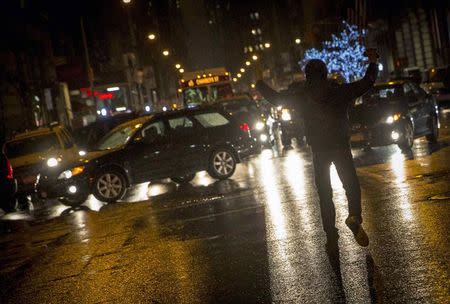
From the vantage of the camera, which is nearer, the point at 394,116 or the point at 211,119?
the point at 394,116

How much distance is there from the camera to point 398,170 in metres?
13.7

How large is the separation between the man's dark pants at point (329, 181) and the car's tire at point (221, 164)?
9.11m

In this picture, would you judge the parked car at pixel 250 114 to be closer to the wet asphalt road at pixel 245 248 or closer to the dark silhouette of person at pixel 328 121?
the wet asphalt road at pixel 245 248

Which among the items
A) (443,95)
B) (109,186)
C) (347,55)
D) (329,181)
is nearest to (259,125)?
(109,186)

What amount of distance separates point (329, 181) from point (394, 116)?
1002cm

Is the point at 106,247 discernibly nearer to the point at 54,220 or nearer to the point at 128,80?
the point at 54,220

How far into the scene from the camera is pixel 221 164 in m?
16.9

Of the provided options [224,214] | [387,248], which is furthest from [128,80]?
[387,248]

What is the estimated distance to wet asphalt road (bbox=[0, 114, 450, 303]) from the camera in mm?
6383

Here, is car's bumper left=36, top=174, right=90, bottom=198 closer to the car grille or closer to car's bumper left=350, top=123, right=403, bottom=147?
the car grille

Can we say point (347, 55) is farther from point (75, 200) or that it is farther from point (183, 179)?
point (75, 200)

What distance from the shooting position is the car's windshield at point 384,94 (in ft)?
58.5

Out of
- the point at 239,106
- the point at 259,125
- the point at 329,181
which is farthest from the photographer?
the point at 239,106

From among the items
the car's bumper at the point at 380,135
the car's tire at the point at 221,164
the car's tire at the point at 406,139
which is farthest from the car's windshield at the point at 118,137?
the car's tire at the point at 406,139
